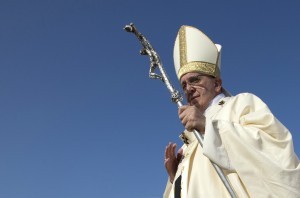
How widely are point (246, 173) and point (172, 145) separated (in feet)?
4.23

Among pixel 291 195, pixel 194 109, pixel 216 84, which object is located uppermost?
pixel 216 84

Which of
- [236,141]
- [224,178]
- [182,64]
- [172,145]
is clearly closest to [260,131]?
[236,141]

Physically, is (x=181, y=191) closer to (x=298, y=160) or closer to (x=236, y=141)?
(x=236, y=141)

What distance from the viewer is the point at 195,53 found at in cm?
498

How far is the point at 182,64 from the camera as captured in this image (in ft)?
15.9

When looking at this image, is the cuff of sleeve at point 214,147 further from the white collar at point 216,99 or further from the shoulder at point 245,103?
the white collar at point 216,99

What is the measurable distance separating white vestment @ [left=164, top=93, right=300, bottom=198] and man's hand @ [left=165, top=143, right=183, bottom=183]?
0.72m

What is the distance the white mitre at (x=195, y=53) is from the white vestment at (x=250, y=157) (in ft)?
3.53

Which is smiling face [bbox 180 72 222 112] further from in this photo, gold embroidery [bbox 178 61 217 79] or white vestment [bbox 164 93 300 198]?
white vestment [bbox 164 93 300 198]

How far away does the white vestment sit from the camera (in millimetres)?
3078

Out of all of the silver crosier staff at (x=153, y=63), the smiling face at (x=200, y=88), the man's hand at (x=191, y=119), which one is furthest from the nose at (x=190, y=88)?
the man's hand at (x=191, y=119)

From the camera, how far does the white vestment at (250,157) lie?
10.1 ft

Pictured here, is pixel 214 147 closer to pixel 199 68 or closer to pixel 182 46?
pixel 199 68

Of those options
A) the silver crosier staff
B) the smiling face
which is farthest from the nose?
the silver crosier staff
